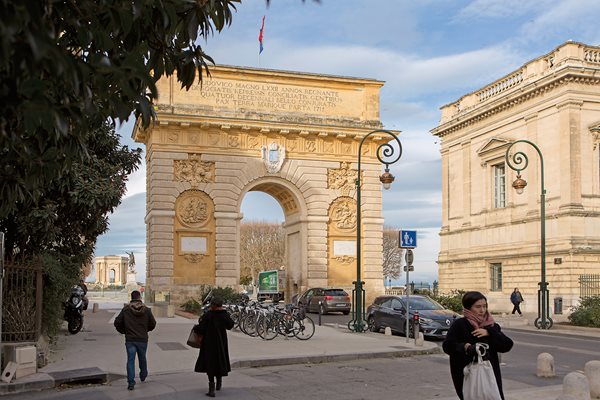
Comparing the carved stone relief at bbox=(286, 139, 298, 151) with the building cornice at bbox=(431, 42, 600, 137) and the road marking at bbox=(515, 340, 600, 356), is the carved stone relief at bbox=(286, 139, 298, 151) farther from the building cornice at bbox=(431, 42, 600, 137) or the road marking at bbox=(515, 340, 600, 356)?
the road marking at bbox=(515, 340, 600, 356)

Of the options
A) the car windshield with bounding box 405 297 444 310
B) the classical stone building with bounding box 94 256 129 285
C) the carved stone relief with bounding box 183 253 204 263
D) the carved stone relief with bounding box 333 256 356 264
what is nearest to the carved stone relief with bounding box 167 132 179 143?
the carved stone relief with bounding box 183 253 204 263

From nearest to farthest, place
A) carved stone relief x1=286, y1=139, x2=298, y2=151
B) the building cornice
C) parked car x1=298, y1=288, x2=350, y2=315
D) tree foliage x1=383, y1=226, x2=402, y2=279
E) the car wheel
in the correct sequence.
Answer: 1. the car wheel
2. parked car x1=298, y1=288, x2=350, y2=315
3. the building cornice
4. carved stone relief x1=286, y1=139, x2=298, y2=151
5. tree foliage x1=383, y1=226, x2=402, y2=279

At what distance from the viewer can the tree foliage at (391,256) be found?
292 feet

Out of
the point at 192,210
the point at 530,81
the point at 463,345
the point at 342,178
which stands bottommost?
the point at 463,345

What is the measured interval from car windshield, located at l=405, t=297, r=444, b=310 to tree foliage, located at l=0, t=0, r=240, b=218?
18.9m

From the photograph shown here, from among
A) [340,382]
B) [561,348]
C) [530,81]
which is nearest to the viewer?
[340,382]

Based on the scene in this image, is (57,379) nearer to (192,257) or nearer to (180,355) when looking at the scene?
(180,355)

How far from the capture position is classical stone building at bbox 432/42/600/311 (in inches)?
1529

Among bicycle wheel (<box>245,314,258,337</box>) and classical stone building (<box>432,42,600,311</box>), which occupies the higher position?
classical stone building (<box>432,42,600,311</box>)

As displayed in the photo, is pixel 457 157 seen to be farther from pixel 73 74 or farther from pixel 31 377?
pixel 73 74

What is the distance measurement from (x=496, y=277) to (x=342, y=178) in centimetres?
1186

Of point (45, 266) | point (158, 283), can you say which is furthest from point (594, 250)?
point (45, 266)

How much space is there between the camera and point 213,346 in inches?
457


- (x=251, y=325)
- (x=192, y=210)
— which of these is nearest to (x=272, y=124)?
(x=192, y=210)
